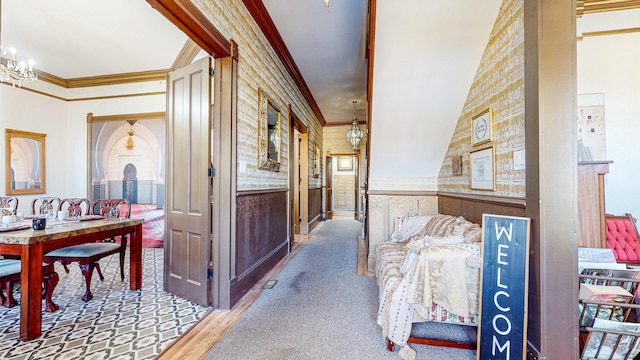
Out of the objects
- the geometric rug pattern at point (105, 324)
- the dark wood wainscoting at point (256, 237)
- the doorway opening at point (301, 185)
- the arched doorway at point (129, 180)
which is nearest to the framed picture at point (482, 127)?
the dark wood wainscoting at point (256, 237)

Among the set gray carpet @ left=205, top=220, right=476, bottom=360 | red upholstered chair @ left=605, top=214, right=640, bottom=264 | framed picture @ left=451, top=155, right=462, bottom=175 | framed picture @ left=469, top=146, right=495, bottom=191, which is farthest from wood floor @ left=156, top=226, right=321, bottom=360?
red upholstered chair @ left=605, top=214, right=640, bottom=264

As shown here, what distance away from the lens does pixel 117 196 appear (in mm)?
4730

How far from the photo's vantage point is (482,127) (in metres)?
2.15

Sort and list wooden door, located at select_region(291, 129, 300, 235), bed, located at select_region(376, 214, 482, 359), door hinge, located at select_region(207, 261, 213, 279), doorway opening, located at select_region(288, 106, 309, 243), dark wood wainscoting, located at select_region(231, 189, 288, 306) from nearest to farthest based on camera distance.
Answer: bed, located at select_region(376, 214, 482, 359)
door hinge, located at select_region(207, 261, 213, 279)
dark wood wainscoting, located at select_region(231, 189, 288, 306)
wooden door, located at select_region(291, 129, 300, 235)
doorway opening, located at select_region(288, 106, 309, 243)

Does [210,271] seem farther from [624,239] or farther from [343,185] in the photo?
[343,185]

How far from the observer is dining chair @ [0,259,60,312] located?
206cm

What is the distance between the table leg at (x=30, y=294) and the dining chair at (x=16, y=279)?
38 cm

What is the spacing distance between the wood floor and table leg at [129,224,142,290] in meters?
1.14

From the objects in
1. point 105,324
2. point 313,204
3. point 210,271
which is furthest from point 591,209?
point 313,204

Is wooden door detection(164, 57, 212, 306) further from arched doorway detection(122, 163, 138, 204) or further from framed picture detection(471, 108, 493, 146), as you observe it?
arched doorway detection(122, 163, 138, 204)

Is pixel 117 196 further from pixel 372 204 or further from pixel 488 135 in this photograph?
pixel 488 135

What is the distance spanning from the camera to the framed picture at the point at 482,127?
6.59 feet

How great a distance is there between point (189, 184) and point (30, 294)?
1334 millimetres

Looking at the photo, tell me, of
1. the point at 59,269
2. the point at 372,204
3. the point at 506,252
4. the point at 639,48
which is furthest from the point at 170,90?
the point at 639,48
